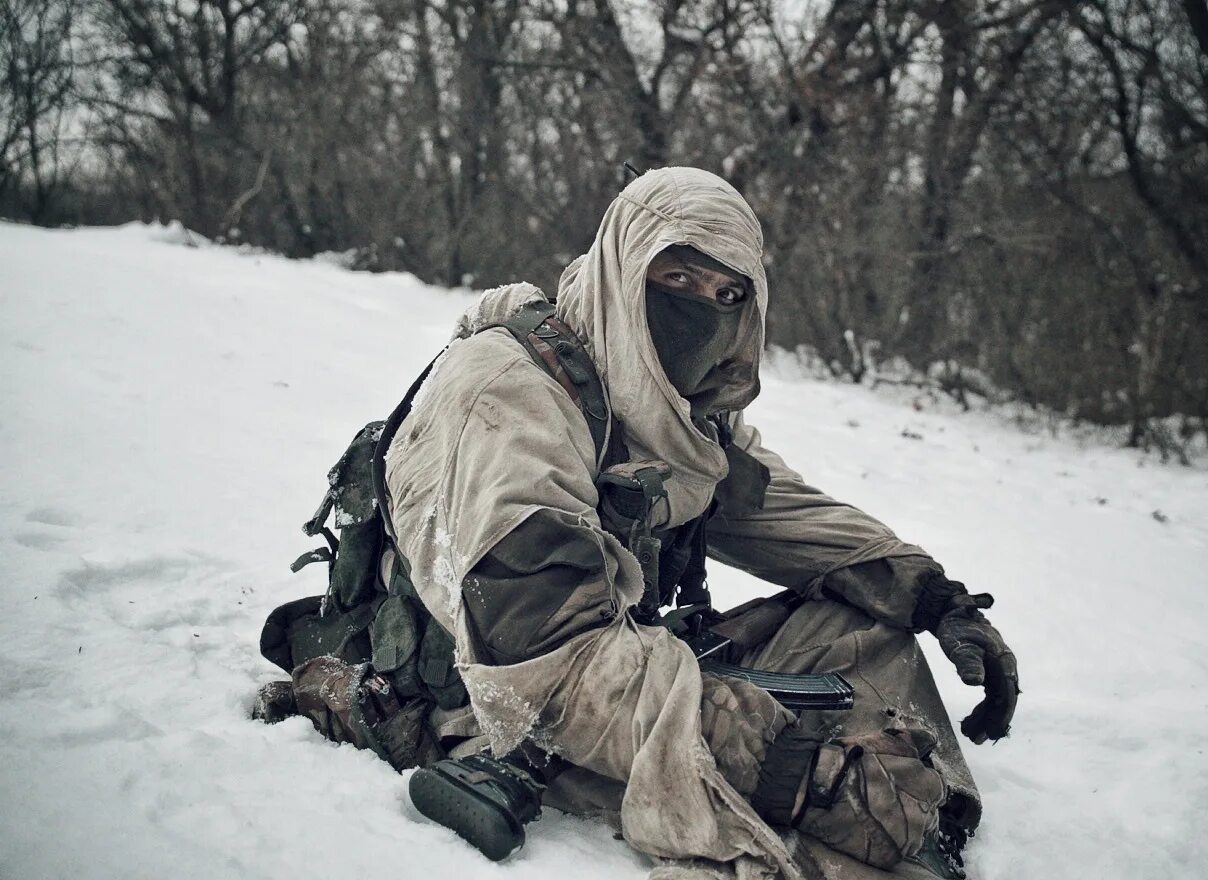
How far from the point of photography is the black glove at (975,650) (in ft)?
6.63

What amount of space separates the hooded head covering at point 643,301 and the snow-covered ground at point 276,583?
82 centimetres

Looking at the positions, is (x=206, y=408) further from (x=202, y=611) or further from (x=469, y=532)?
(x=469, y=532)

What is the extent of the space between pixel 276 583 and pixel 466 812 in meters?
1.61

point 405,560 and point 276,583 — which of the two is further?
point 276,583

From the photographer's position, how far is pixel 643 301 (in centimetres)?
193

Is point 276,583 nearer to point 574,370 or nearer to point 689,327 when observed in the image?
point 574,370

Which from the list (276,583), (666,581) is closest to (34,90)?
(276,583)

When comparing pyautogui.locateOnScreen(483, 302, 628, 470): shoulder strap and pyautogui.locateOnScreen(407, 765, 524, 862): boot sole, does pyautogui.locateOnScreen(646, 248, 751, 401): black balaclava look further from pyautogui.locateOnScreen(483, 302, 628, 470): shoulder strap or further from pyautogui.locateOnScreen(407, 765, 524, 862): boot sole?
pyautogui.locateOnScreen(407, 765, 524, 862): boot sole

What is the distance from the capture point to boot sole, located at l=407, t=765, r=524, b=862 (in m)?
1.50

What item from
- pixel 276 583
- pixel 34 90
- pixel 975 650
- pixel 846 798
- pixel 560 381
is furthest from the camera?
pixel 34 90

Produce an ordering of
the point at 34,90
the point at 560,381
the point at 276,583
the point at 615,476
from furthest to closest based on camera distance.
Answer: the point at 34,90 < the point at 276,583 < the point at 560,381 < the point at 615,476

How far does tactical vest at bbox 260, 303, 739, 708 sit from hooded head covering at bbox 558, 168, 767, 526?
0.18ft

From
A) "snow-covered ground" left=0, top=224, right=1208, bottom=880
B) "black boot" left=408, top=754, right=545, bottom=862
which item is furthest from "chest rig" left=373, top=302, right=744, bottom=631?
"snow-covered ground" left=0, top=224, right=1208, bottom=880

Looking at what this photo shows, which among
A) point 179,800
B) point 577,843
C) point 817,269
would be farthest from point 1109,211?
point 179,800
